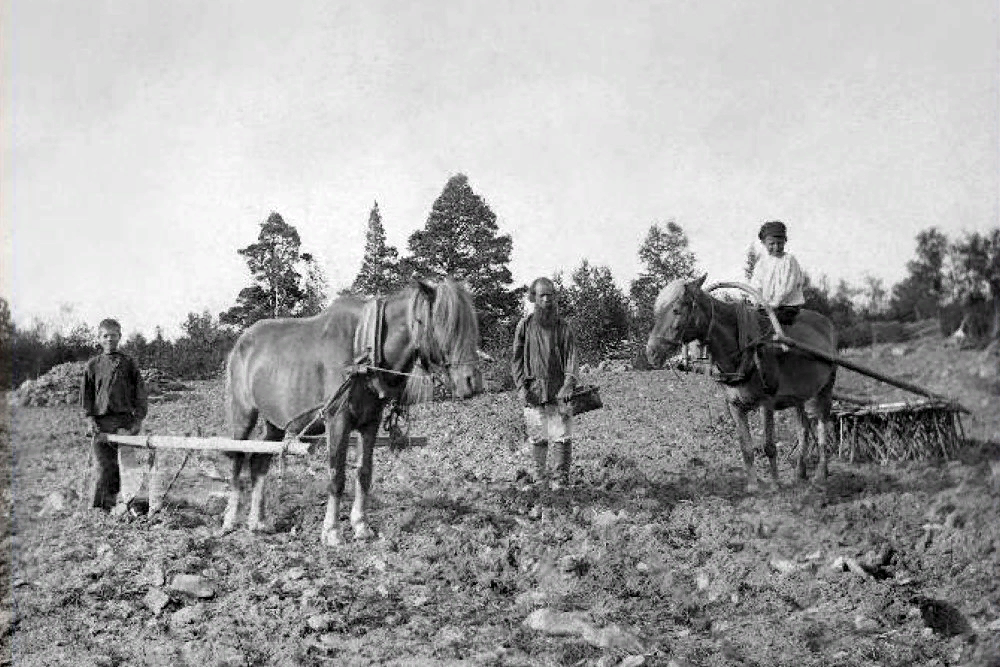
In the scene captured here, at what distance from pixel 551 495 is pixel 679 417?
6128 millimetres

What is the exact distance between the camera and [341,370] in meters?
6.69

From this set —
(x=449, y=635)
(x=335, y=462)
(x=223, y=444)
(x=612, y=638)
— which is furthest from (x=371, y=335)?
(x=612, y=638)

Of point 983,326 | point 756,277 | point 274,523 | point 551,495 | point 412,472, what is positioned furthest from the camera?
point 412,472

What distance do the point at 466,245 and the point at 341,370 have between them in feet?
89.7

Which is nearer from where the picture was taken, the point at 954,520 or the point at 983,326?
the point at 983,326

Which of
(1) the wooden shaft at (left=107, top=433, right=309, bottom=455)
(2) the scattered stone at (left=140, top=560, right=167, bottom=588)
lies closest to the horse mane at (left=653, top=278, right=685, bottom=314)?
(1) the wooden shaft at (left=107, top=433, right=309, bottom=455)

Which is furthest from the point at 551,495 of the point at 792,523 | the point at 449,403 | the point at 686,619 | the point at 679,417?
the point at 449,403

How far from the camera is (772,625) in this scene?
4.83 m

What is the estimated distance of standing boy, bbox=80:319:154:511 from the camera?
8023mm

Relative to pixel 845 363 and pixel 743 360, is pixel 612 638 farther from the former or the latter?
pixel 845 363

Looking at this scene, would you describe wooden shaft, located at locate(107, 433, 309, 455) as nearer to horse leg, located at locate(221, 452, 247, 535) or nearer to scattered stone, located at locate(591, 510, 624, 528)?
horse leg, located at locate(221, 452, 247, 535)

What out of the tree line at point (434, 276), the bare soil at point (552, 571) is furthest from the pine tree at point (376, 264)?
the bare soil at point (552, 571)

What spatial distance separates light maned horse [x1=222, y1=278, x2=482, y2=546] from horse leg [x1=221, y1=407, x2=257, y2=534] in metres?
0.01

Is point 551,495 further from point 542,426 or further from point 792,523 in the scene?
Answer: point 792,523
